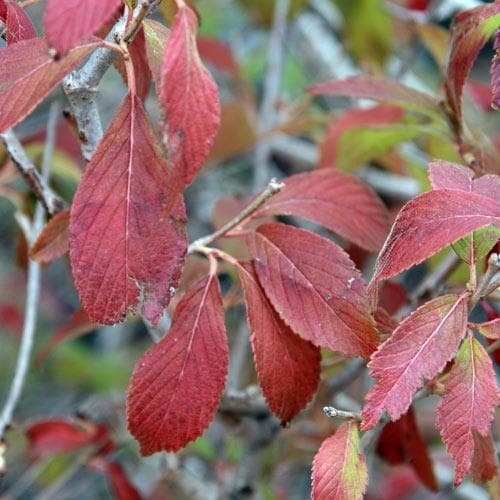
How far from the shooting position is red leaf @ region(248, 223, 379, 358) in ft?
2.19

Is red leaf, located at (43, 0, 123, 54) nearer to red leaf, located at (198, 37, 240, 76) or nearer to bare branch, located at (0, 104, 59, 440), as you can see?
bare branch, located at (0, 104, 59, 440)

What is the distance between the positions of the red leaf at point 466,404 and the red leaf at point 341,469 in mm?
78

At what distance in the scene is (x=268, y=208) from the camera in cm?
81

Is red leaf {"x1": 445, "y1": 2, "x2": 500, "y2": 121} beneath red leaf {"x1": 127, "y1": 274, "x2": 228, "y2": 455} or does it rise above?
above

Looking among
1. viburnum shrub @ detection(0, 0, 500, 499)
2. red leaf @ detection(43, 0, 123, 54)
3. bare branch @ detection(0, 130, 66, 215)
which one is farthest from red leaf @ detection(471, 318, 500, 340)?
bare branch @ detection(0, 130, 66, 215)

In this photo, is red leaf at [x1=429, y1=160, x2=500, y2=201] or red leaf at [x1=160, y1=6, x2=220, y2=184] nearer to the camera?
red leaf at [x1=160, y1=6, x2=220, y2=184]

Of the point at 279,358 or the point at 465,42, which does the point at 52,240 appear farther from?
the point at 465,42

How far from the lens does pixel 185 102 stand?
0.54m

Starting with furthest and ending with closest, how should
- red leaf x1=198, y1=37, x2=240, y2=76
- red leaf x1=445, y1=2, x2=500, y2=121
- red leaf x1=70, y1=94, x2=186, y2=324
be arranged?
1. red leaf x1=198, y1=37, x2=240, y2=76
2. red leaf x1=445, y1=2, x2=500, y2=121
3. red leaf x1=70, y1=94, x2=186, y2=324

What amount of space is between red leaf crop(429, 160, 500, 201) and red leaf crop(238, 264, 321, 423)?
190mm

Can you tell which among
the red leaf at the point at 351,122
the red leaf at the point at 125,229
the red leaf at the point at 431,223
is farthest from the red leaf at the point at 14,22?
the red leaf at the point at 351,122

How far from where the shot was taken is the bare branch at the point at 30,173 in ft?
2.66

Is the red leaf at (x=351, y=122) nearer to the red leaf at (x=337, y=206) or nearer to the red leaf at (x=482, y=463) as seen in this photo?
the red leaf at (x=337, y=206)

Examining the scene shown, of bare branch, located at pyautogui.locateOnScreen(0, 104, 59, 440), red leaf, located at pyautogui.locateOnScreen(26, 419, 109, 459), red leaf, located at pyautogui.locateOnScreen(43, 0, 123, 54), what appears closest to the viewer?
red leaf, located at pyautogui.locateOnScreen(43, 0, 123, 54)
